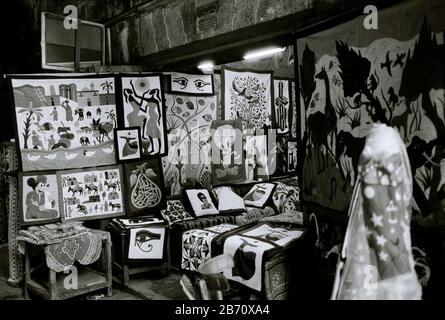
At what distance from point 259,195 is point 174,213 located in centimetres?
170

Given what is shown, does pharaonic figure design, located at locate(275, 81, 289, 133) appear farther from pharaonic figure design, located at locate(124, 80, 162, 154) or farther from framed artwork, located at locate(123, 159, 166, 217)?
framed artwork, located at locate(123, 159, 166, 217)

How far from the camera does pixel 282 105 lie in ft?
27.0

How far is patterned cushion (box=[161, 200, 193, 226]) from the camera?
20.5 ft

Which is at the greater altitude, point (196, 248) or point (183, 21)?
point (183, 21)

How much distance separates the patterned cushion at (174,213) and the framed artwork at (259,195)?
1.25 m

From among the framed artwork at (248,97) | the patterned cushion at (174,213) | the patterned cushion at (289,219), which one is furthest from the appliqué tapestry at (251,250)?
the framed artwork at (248,97)

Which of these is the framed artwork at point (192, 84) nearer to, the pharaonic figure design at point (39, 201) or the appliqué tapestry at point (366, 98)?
the pharaonic figure design at point (39, 201)

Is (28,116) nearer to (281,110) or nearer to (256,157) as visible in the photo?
(256,157)

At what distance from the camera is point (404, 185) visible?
84.6 inches

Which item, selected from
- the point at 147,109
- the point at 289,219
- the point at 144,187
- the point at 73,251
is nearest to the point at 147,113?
the point at 147,109

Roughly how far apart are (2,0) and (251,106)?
5723mm

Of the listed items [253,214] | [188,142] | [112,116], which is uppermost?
[112,116]
